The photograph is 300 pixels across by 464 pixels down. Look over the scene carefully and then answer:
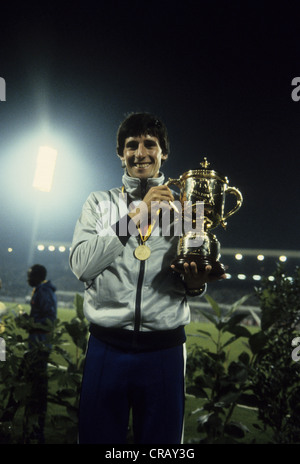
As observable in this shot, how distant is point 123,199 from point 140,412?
104cm

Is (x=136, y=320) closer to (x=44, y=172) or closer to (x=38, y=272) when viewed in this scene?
(x=38, y=272)

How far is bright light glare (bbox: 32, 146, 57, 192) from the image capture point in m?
9.84

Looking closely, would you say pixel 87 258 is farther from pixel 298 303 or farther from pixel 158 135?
pixel 298 303

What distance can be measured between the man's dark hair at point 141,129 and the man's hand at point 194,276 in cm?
78

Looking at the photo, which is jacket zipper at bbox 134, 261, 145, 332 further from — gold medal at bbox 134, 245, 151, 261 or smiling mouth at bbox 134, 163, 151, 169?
smiling mouth at bbox 134, 163, 151, 169

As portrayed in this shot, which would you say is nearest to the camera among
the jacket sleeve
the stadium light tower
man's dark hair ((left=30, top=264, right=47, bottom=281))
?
the jacket sleeve

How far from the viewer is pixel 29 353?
2713 mm

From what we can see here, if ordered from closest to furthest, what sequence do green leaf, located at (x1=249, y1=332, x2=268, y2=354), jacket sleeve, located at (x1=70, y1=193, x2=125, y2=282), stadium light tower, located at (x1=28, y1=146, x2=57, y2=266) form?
jacket sleeve, located at (x1=70, y1=193, x2=125, y2=282), green leaf, located at (x1=249, y1=332, x2=268, y2=354), stadium light tower, located at (x1=28, y1=146, x2=57, y2=266)

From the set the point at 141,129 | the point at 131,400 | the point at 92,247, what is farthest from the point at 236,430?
the point at 141,129

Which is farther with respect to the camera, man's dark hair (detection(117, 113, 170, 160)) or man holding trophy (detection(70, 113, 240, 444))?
A: man's dark hair (detection(117, 113, 170, 160))

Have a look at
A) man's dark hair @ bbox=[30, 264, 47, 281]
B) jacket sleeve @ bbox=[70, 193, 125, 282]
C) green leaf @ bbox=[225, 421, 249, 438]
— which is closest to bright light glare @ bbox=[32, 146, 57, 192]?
man's dark hair @ bbox=[30, 264, 47, 281]

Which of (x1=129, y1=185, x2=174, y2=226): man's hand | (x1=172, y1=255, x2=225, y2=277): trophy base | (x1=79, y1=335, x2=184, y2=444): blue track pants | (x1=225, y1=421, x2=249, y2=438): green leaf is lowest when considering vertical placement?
(x1=225, y1=421, x2=249, y2=438): green leaf

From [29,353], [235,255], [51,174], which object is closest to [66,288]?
[235,255]

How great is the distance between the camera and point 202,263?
1.65 metres
